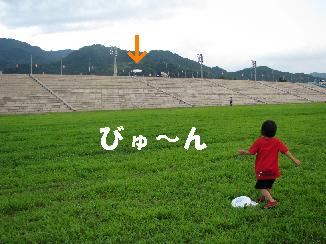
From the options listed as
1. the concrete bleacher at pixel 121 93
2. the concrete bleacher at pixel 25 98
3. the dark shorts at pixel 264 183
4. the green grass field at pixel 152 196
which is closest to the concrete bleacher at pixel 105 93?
the concrete bleacher at pixel 121 93

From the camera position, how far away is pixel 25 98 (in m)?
48.9

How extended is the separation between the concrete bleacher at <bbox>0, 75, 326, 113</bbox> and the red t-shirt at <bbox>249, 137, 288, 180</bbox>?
4183cm

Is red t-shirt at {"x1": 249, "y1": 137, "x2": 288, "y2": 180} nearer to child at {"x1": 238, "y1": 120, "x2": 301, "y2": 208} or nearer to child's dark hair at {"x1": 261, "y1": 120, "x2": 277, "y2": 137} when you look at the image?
child at {"x1": 238, "y1": 120, "x2": 301, "y2": 208}

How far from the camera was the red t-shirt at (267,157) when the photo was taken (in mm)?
6848

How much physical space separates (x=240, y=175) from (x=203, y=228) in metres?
3.64

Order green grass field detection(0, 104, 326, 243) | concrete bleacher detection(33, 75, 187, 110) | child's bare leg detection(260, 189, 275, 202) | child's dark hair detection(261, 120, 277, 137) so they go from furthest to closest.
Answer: concrete bleacher detection(33, 75, 187, 110)
child's bare leg detection(260, 189, 275, 202)
child's dark hair detection(261, 120, 277, 137)
green grass field detection(0, 104, 326, 243)

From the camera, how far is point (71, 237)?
5816mm

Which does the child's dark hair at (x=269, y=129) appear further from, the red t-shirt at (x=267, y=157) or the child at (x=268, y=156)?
the red t-shirt at (x=267, y=157)

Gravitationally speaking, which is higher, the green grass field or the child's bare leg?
the child's bare leg

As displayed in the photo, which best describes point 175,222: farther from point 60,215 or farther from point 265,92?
point 265,92

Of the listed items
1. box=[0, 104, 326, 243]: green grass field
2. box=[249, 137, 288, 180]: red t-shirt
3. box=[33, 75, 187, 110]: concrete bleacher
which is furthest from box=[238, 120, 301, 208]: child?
box=[33, 75, 187, 110]: concrete bleacher

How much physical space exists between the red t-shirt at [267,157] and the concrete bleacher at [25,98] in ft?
136

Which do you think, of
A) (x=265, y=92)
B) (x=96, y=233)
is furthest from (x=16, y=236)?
(x=265, y=92)

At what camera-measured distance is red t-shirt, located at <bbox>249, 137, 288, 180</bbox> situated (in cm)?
685
